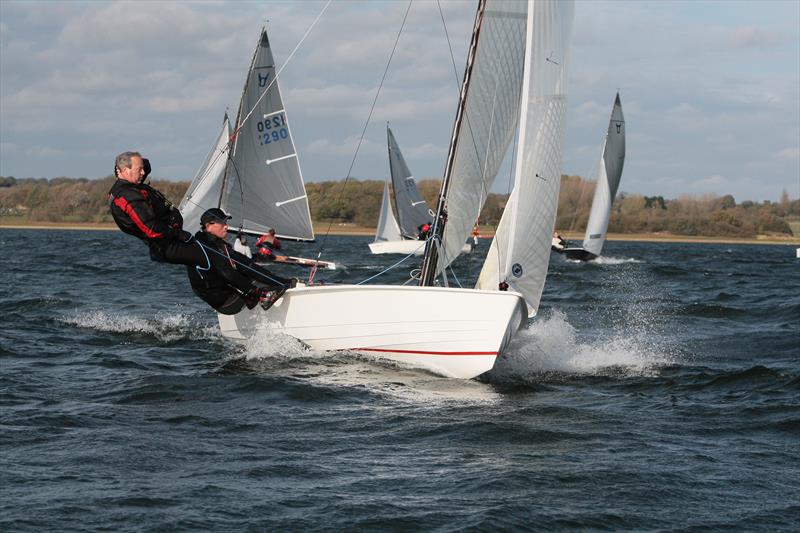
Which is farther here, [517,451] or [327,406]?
[327,406]

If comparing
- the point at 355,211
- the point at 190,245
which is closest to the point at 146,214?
the point at 190,245

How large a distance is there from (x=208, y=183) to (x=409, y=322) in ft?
48.2

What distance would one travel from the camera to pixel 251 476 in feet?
21.4

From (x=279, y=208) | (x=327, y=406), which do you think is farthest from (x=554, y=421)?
(x=279, y=208)

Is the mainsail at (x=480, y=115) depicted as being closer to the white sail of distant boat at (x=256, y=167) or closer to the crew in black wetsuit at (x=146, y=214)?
the crew in black wetsuit at (x=146, y=214)

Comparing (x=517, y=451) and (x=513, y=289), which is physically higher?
(x=513, y=289)

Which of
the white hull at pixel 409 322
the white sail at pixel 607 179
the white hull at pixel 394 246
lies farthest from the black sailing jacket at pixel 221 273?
the white hull at pixel 394 246

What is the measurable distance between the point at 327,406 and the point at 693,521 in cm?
384

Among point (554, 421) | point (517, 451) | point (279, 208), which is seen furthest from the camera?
point (279, 208)

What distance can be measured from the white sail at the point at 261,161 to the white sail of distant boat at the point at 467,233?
12.1 meters

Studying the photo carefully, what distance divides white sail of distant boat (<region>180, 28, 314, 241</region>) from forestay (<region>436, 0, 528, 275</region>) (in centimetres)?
1273

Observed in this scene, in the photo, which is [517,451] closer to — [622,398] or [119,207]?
[622,398]

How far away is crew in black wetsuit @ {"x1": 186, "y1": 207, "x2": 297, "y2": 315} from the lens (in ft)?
35.0

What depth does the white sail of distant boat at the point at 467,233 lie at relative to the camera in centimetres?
992
